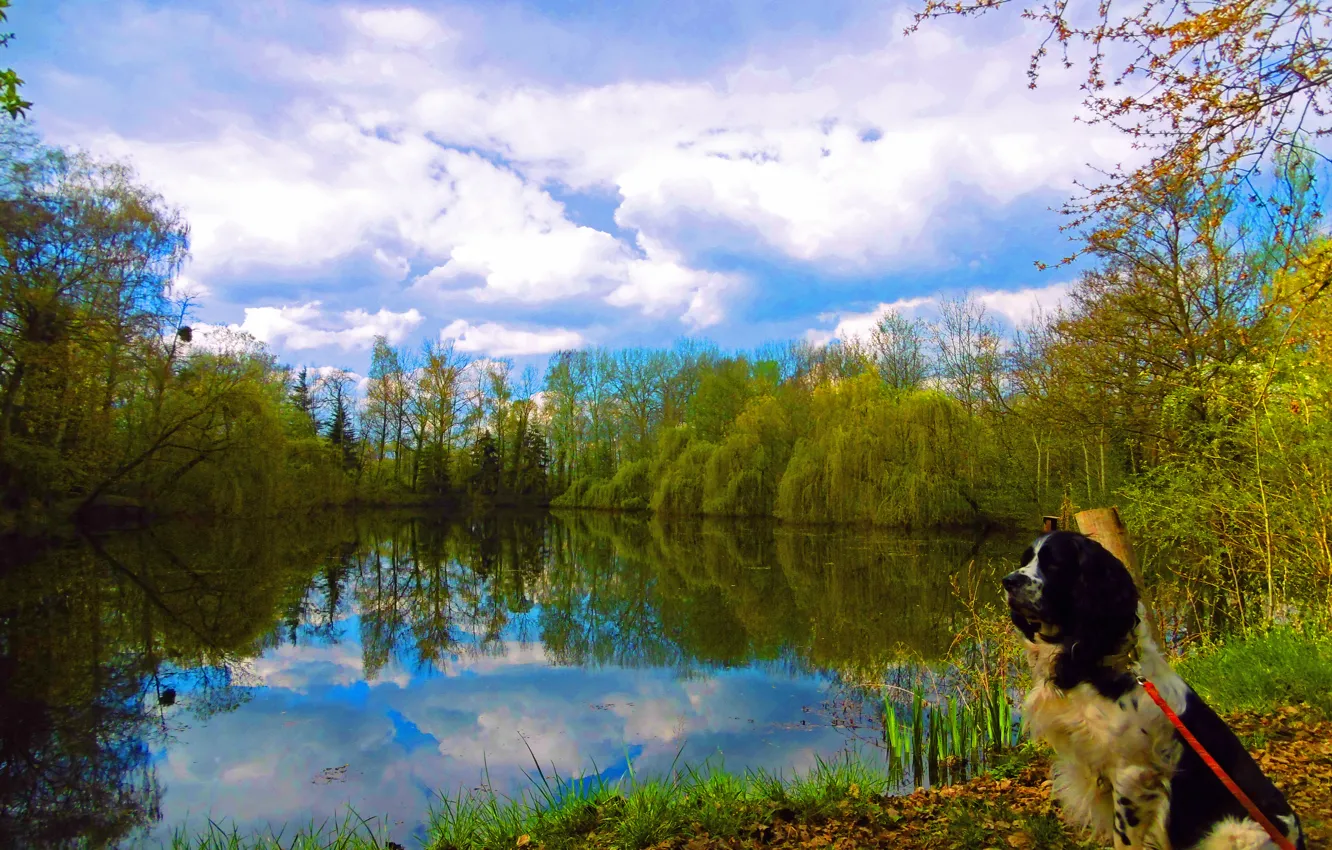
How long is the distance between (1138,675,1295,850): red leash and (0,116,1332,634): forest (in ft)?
10.5

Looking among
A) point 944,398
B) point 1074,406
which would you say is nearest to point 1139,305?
point 1074,406

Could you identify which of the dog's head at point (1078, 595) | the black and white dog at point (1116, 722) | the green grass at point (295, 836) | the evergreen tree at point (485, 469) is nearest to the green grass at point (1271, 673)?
the black and white dog at point (1116, 722)

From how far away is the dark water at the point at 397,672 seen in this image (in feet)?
18.8

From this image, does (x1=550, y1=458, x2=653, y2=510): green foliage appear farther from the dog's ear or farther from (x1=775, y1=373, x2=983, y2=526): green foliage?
the dog's ear

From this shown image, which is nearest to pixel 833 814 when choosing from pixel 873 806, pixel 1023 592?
pixel 873 806

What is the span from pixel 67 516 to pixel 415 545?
10.1 meters

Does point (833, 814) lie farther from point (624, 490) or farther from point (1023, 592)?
point (624, 490)

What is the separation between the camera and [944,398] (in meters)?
23.2

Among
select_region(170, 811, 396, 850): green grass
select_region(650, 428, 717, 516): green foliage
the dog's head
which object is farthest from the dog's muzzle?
select_region(650, 428, 717, 516): green foliage

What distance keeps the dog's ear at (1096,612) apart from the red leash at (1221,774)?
0.14 meters

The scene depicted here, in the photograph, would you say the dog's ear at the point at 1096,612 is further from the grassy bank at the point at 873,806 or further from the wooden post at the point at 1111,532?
the wooden post at the point at 1111,532

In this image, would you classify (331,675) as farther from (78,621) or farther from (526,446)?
(526,446)

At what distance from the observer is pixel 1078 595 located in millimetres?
2156

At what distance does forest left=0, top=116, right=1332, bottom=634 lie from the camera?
6.93m
